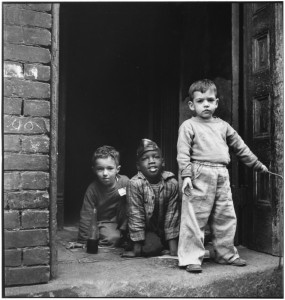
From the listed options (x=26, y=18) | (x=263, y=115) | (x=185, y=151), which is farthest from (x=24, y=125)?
(x=263, y=115)

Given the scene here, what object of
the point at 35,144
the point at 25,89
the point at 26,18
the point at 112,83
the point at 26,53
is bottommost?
the point at 35,144

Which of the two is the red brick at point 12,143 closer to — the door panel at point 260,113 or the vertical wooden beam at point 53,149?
the vertical wooden beam at point 53,149

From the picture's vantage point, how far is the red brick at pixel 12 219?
241 cm

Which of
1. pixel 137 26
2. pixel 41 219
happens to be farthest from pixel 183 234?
pixel 137 26

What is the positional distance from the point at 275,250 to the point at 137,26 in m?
3.93

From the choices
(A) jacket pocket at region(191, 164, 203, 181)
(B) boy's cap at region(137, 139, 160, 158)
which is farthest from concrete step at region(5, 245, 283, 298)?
(B) boy's cap at region(137, 139, 160, 158)

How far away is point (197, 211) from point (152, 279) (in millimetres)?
646

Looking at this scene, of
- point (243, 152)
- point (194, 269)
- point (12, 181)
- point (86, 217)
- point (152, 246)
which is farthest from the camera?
point (86, 217)

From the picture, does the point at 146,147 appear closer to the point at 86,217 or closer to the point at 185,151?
the point at 185,151

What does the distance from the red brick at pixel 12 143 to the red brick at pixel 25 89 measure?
0.83 feet

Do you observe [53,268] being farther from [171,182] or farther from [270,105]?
[270,105]

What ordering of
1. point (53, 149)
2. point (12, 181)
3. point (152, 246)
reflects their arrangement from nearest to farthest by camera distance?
point (12, 181) → point (53, 149) → point (152, 246)

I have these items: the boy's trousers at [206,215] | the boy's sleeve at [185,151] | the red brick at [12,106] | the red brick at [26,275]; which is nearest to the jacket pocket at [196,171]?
the boy's trousers at [206,215]

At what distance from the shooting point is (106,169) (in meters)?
4.04
